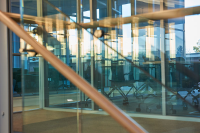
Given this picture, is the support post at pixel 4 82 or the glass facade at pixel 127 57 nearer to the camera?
the glass facade at pixel 127 57

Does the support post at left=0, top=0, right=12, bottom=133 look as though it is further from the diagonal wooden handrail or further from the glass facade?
the diagonal wooden handrail

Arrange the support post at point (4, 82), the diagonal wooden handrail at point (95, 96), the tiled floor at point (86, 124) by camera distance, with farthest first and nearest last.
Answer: the support post at point (4, 82), the tiled floor at point (86, 124), the diagonal wooden handrail at point (95, 96)

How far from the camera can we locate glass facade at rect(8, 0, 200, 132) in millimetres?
1663

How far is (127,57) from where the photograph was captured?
1.80 metres

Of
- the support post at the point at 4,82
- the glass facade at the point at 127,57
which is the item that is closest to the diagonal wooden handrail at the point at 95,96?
the glass facade at the point at 127,57

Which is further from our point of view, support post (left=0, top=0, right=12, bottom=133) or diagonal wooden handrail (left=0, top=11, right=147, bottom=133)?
support post (left=0, top=0, right=12, bottom=133)

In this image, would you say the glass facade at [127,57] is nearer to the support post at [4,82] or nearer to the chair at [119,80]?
the chair at [119,80]

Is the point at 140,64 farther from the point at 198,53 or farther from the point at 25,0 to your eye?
the point at 25,0

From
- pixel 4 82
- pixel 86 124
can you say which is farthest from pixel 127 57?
pixel 4 82

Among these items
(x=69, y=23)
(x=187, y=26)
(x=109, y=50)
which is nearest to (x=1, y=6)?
(x=69, y=23)

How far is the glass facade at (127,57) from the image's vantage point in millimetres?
1663

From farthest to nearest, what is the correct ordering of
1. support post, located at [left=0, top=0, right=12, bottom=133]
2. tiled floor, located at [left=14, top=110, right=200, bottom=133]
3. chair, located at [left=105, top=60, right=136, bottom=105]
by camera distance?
1. support post, located at [left=0, top=0, right=12, bottom=133]
2. chair, located at [left=105, top=60, right=136, bottom=105]
3. tiled floor, located at [left=14, top=110, right=200, bottom=133]

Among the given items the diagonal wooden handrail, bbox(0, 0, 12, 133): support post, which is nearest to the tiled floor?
bbox(0, 0, 12, 133): support post

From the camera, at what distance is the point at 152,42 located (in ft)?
5.77
